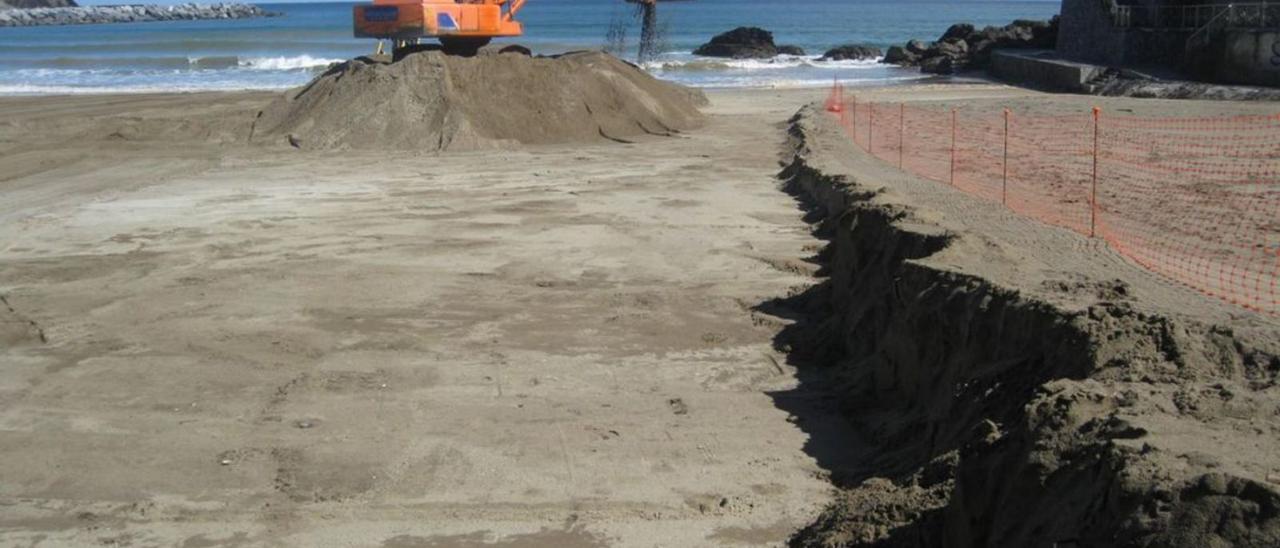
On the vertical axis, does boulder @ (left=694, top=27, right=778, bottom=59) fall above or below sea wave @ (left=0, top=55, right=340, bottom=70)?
above

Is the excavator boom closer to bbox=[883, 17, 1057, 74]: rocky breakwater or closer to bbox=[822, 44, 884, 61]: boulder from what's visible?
bbox=[883, 17, 1057, 74]: rocky breakwater

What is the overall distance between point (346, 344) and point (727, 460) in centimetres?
371

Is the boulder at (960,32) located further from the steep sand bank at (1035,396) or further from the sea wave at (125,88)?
the steep sand bank at (1035,396)

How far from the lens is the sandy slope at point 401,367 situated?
6.55 metres

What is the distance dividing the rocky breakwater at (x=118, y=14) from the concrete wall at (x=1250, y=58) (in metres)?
123

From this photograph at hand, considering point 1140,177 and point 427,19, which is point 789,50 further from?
point 1140,177

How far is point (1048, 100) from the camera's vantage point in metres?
29.2

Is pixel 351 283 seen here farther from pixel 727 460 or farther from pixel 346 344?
pixel 727 460

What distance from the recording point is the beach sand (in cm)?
655

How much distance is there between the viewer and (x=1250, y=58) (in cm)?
2984

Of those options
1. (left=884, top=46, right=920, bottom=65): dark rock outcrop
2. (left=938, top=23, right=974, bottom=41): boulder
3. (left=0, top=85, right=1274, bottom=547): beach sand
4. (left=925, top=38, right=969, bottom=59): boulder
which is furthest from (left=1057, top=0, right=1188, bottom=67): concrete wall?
(left=0, top=85, right=1274, bottom=547): beach sand

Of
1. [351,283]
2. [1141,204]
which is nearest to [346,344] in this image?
[351,283]

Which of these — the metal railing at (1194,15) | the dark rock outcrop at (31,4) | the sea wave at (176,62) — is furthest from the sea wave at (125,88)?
the dark rock outcrop at (31,4)

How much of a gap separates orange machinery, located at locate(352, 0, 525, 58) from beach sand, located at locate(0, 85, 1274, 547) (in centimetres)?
785
